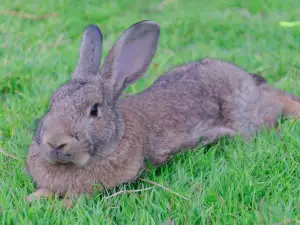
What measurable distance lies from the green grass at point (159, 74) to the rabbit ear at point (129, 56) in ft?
2.31

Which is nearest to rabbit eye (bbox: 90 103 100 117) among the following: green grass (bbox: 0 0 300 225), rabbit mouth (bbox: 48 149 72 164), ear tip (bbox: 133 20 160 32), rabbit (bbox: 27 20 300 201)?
rabbit (bbox: 27 20 300 201)

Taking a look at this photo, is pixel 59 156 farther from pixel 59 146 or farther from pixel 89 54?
pixel 89 54

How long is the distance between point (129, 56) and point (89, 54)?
313mm

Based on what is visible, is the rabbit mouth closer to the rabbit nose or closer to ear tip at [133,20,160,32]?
the rabbit nose

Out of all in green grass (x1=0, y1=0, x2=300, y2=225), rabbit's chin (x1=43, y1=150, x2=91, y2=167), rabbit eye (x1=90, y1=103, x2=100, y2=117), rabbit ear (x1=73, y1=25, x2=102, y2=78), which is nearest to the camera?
green grass (x1=0, y1=0, x2=300, y2=225)

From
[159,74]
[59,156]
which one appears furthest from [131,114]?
[159,74]

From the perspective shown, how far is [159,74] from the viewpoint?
238 inches

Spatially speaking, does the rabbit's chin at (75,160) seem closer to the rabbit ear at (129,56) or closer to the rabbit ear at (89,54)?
the rabbit ear at (129,56)

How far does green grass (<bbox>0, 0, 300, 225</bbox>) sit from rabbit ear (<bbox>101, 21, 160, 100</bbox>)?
70 centimetres

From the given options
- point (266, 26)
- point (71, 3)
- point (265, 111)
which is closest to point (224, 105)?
point (265, 111)

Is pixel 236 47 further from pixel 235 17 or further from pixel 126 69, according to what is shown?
pixel 126 69

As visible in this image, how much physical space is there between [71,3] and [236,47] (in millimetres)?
3046

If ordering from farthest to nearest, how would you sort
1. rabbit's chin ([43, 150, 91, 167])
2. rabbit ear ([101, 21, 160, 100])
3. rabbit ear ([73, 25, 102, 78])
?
rabbit ear ([73, 25, 102, 78]) → rabbit ear ([101, 21, 160, 100]) → rabbit's chin ([43, 150, 91, 167])

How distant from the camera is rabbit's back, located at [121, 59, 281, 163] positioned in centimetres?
428
